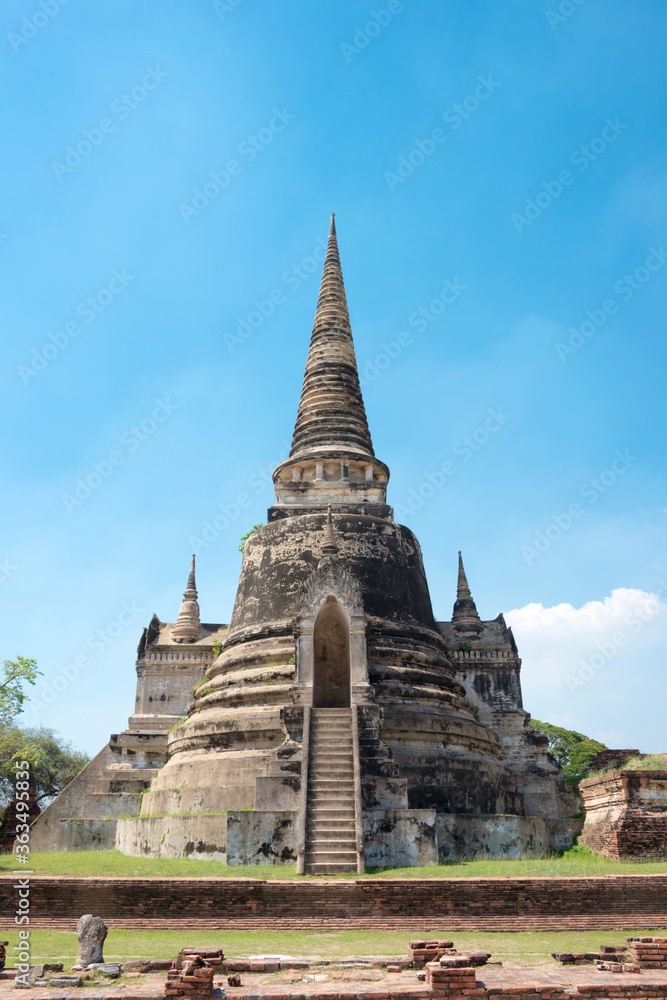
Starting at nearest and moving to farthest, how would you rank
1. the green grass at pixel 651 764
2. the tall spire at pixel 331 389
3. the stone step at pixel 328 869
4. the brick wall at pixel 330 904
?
the brick wall at pixel 330 904 < the stone step at pixel 328 869 < the green grass at pixel 651 764 < the tall spire at pixel 331 389

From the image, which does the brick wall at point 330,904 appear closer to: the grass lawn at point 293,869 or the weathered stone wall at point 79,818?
the grass lawn at point 293,869

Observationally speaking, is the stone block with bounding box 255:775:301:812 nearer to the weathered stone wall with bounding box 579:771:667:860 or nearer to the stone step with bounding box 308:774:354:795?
the stone step with bounding box 308:774:354:795

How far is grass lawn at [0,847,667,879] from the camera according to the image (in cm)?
1245

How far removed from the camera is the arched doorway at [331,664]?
65.7ft

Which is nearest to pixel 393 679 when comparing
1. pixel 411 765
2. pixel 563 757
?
pixel 411 765

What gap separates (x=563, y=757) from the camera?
172ft

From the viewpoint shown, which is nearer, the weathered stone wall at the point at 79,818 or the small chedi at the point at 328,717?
the small chedi at the point at 328,717

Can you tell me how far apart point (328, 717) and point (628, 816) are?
6.63m

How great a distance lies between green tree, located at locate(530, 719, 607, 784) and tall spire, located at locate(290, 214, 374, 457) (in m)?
32.5

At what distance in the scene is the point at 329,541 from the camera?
65.1ft

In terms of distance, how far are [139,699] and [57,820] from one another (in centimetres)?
554

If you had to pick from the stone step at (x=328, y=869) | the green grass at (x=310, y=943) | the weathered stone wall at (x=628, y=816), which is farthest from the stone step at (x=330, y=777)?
the weathered stone wall at (x=628, y=816)

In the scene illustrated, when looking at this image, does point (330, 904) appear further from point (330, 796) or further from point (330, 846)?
point (330, 796)

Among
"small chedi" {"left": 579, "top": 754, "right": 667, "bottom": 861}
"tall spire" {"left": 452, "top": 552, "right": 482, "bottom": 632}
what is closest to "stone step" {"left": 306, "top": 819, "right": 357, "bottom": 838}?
"small chedi" {"left": 579, "top": 754, "right": 667, "bottom": 861}
